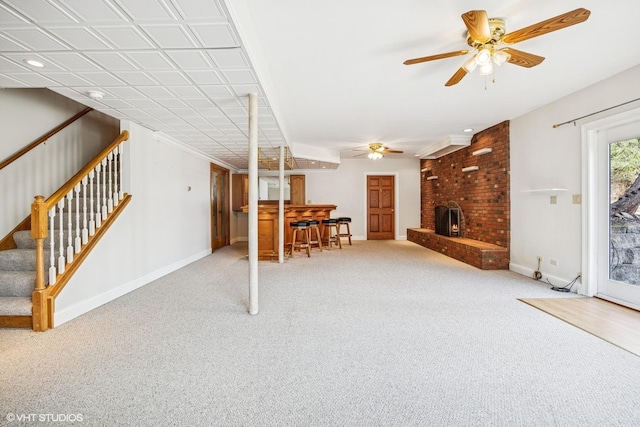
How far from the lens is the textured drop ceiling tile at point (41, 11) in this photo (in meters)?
1.66

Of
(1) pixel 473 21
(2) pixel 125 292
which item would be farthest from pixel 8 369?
(1) pixel 473 21

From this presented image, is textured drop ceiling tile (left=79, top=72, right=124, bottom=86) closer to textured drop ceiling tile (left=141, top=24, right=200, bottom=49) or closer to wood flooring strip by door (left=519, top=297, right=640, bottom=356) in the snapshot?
textured drop ceiling tile (left=141, top=24, right=200, bottom=49)

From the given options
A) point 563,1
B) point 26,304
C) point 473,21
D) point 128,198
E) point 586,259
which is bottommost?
point 26,304

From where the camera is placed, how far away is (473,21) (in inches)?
76.0

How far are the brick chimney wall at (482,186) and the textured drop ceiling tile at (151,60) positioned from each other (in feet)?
17.0

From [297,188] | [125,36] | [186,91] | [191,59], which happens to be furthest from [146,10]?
[297,188]

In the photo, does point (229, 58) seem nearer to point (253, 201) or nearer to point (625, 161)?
point (253, 201)

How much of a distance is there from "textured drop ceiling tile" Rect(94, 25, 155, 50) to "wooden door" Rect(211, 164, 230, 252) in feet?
15.9

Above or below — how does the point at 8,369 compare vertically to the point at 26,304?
below

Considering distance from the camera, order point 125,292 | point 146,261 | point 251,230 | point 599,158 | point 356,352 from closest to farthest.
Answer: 1. point 356,352
2. point 251,230
3. point 599,158
4. point 125,292
5. point 146,261

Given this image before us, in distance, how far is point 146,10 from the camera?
1730 mm

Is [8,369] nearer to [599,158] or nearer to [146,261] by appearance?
[146,261]

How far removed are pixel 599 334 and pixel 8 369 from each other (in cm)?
453

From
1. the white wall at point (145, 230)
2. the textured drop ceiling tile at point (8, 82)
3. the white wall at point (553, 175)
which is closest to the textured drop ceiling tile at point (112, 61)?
the textured drop ceiling tile at point (8, 82)
